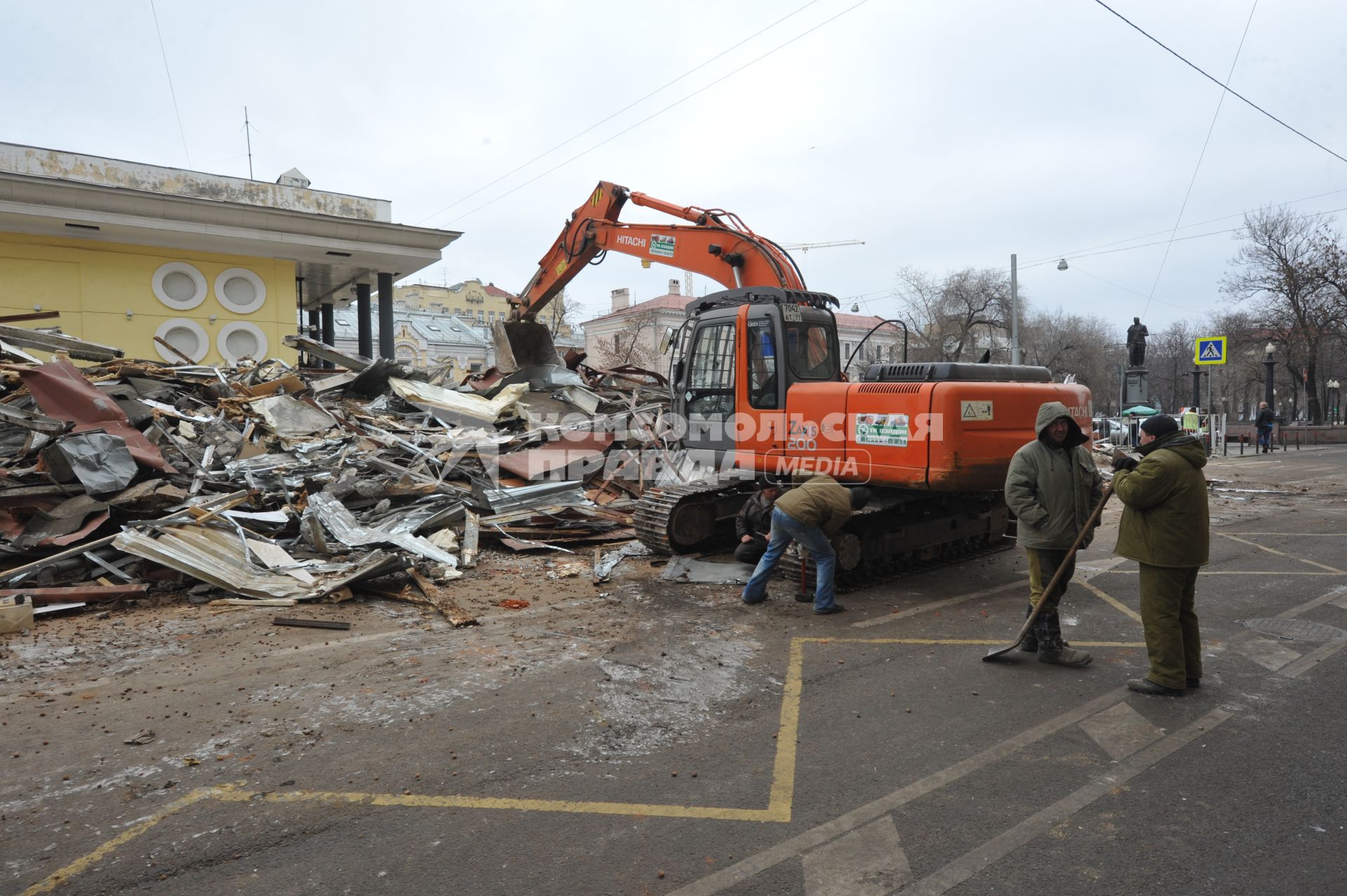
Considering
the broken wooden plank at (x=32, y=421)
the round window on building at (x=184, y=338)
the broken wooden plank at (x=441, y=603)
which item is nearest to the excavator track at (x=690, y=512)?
the broken wooden plank at (x=441, y=603)

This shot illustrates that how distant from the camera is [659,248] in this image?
455 inches

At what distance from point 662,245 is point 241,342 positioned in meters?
14.6

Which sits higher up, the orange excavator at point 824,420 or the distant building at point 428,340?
the distant building at point 428,340

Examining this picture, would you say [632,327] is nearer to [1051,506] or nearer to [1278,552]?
[1278,552]

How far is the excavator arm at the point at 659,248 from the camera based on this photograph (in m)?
10.1

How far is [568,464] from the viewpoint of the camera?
11570 mm

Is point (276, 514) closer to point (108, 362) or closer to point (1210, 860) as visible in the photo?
point (108, 362)

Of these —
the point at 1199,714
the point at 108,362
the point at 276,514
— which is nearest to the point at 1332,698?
the point at 1199,714

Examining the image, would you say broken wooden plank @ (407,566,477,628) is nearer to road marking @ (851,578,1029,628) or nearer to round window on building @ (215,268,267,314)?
road marking @ (851,578,1029,628)

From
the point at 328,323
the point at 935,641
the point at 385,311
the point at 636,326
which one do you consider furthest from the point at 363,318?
the point at 636,326

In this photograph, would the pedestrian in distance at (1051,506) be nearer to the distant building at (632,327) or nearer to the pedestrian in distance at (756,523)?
the pedestrian in distance at (756,523)

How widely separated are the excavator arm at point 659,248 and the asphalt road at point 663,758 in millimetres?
4949

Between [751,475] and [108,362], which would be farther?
[108,362]

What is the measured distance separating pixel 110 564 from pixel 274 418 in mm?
4052
